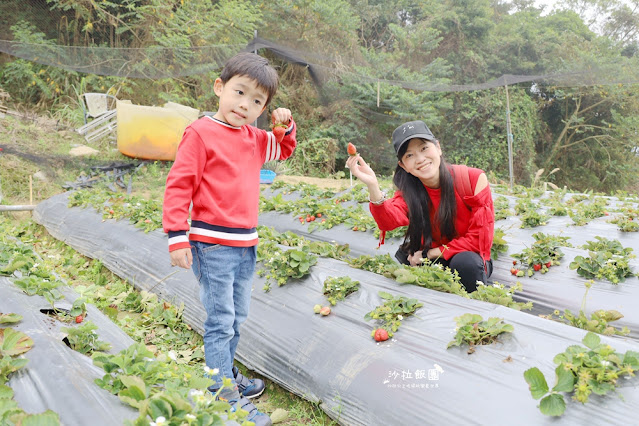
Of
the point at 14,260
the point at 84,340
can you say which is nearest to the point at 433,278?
the point at 84,340

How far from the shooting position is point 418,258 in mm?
2967

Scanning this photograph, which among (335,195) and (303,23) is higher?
(303,23)

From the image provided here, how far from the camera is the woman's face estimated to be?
268 centimetres

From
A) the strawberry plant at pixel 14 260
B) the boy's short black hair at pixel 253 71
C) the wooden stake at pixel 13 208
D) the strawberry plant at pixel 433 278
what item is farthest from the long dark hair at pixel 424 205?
the wooden stake at pixel 13 208

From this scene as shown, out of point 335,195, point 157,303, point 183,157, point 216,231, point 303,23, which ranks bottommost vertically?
point 157,303

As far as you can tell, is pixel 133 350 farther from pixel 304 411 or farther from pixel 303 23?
pixel 303 23

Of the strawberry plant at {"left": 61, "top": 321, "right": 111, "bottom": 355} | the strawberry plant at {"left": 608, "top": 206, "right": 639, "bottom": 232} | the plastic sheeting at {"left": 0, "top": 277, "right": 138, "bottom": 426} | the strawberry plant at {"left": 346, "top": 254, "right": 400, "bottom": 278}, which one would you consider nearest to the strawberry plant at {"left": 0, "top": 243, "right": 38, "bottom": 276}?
the plastic sheeting at {"left": 0, "top": 277, "right": 138, "bottom": 426}

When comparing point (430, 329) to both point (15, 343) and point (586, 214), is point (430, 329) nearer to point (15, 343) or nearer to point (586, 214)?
point (15, 343)

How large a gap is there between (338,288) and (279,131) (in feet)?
2.88

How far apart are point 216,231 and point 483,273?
1.60 metres

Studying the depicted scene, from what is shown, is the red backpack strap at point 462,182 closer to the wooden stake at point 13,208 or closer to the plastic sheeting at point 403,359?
the plastic sheeting at point 403,359

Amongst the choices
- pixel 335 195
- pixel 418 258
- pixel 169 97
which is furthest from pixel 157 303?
pixel 169 97

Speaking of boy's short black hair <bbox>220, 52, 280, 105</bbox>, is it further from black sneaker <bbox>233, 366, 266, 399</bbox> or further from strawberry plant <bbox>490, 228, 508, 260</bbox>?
strawberry plant <bbox>490, 228, 508, 260</bbox>

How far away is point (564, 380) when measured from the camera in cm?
157
